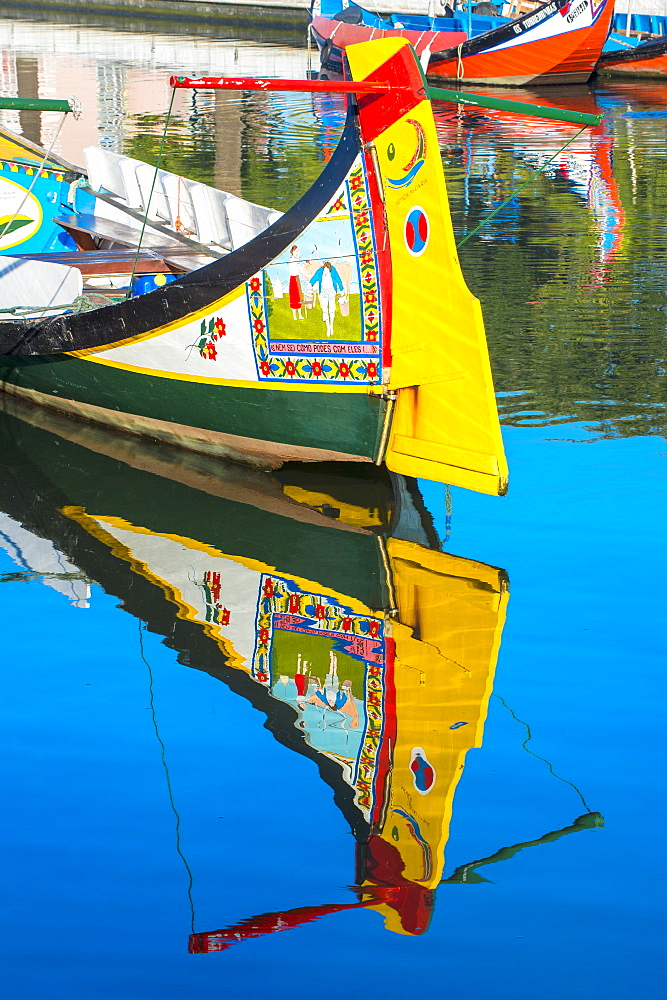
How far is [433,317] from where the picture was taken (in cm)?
675

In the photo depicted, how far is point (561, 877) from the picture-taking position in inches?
158

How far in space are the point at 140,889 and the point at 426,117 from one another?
432 centimetres

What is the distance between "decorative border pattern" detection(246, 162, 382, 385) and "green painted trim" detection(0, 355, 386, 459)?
12 centimetres

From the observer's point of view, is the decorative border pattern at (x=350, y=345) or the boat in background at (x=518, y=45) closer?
the decorative border pattern at (x=350, y=345)

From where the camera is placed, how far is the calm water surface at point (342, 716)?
372 cm

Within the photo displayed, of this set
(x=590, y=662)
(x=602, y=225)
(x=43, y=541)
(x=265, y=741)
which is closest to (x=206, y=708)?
(x=265, y=741)

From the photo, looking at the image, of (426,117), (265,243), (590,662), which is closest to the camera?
(590,662)

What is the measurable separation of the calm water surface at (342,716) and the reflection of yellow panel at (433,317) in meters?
0.42

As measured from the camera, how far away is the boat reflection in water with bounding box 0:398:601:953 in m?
4.33

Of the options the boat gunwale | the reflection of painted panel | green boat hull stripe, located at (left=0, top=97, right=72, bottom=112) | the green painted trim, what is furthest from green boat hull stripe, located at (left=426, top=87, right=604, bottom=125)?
the reflection of painted panel

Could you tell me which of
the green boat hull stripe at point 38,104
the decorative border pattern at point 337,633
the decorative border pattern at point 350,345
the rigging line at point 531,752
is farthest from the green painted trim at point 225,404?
the rigging line at point 531,752

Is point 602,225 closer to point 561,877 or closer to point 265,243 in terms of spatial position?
point 265,243

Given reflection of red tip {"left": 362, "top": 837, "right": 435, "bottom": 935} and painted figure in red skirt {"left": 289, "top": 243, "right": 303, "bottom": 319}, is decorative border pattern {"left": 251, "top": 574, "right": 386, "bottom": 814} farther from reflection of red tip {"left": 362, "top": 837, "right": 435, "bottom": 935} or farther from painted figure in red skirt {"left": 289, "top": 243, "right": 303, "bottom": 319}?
painted figure in red skirt {"left": 289, "top": 243, "right": 303, "bottom": 319}

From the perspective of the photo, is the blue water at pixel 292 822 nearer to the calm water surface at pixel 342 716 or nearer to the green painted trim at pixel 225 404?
the calm water surface at pixel 342 716
